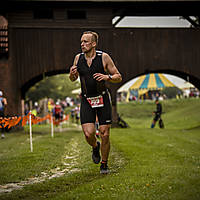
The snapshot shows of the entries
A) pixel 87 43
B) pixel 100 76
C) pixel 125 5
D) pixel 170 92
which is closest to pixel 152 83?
pixel 170 92

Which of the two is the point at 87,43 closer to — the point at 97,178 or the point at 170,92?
the point at 97,178

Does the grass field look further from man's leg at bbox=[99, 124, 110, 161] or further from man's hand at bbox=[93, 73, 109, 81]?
man's hand at bbox=[93, 73, 109, 81]

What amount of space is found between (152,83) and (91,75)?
1364 inches

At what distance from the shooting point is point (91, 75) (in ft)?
19.8

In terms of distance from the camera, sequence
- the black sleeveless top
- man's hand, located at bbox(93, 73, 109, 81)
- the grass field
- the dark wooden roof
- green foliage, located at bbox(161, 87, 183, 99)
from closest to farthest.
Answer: the grass field < man's hand, located at bbox(93, 73, 109, 81) < the black sleeveless top < the dark wooden roof < green foliage, located at bbox(161, 87, 183, 99)

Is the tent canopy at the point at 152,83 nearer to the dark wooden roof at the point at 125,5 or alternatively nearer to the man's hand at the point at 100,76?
the dark wooden roof at the point at 125,5

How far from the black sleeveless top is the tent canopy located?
33620 mm

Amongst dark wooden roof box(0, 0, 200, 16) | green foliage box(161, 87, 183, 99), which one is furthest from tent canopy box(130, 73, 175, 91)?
dark wooden roof box(0, 0, 200, 16)

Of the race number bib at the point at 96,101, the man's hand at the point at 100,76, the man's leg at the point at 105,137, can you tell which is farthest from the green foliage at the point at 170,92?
the man's hand at the point at 100,76

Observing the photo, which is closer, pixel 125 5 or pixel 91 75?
pixel 91 75

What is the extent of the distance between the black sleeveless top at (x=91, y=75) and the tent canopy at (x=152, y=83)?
33.6m

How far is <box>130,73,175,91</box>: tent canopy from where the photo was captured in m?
39.1

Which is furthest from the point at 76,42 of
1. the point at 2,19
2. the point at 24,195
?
the point at 24,195

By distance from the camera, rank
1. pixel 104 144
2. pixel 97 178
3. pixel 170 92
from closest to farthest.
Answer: pixel 97 178 → pixel 104 144 → pixel 170 92
